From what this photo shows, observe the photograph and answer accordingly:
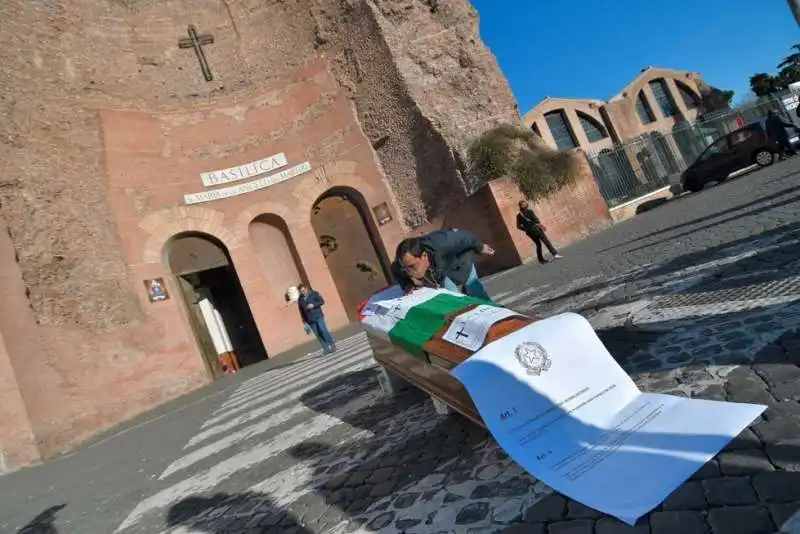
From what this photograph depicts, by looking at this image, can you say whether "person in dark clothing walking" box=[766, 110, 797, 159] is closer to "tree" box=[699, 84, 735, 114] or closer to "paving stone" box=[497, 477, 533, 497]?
"paving stone" box=[497, 477, 533, 497]

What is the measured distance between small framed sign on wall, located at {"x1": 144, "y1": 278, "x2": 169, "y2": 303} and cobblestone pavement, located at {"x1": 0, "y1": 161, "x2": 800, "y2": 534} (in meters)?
6.93

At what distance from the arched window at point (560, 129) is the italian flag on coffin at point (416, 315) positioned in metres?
33.4

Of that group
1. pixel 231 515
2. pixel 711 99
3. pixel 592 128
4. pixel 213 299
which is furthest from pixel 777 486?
pixel 711 99

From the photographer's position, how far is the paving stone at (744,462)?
6.13 ft

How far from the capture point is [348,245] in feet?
57.0

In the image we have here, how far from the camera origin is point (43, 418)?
9.88 m

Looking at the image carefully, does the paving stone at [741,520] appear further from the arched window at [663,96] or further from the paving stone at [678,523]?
the arched window at [663,96]

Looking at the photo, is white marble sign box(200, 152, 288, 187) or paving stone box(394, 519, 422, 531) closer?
paving stone box(394, 519, 422, 531)

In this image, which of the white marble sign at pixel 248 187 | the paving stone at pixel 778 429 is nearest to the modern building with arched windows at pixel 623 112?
the white marble sign at pixel 248 187

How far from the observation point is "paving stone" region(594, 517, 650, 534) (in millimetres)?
1776

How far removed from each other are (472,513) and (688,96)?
44.3 metres

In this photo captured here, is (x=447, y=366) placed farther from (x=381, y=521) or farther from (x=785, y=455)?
(x=785, y=455)

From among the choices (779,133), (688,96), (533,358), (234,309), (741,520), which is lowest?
(741,520)

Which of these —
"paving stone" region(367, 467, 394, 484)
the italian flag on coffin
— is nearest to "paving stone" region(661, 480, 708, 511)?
the italian flag on coffin
